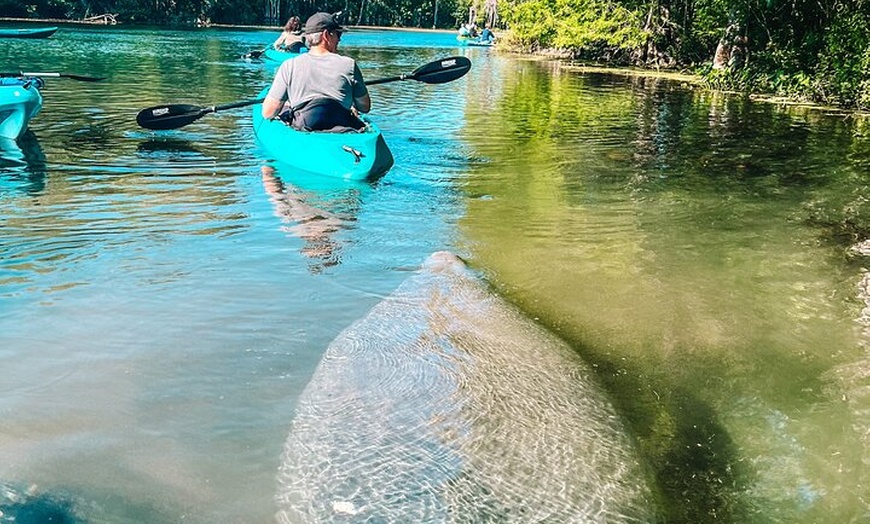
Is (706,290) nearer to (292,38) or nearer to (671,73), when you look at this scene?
(292,38)

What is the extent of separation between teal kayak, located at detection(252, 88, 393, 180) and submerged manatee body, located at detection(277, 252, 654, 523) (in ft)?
13.4

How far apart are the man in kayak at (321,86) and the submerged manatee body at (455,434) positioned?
4.69 metres

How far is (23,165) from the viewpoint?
9125mm

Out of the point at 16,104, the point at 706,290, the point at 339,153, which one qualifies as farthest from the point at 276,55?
the point at 706,290

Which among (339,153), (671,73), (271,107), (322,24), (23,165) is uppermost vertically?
(322,24)

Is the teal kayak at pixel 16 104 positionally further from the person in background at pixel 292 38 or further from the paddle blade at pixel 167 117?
the person in background at pixel 292 38

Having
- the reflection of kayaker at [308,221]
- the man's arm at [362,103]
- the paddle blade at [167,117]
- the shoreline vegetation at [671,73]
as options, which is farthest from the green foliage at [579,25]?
the reflection of kayaker at [308,221]

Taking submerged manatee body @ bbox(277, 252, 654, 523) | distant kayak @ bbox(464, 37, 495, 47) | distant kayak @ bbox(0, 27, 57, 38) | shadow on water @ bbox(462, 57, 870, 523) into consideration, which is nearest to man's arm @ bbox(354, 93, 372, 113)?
shadow on water @ bbox(462, 57, 870, 523)

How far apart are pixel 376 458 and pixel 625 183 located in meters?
7.07

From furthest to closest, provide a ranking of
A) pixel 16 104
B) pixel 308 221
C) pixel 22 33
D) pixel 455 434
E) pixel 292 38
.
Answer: pixel 292 38 < pixel 22 33 < pixel 16 104 < pixel 308 221 < pixel 455 434

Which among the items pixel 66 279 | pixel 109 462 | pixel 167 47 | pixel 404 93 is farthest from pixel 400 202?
pixel 167 47

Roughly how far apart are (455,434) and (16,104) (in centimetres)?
933

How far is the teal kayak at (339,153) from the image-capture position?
8703 mm

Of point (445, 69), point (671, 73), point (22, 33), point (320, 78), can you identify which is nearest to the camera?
point (320, 78)
